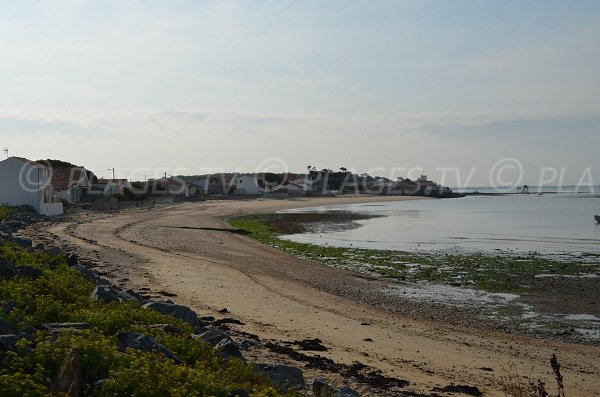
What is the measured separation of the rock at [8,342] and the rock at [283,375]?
319 centimetres

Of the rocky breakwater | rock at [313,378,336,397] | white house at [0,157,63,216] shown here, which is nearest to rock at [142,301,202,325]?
the rocky breakwater

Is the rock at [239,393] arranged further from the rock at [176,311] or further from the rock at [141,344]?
the rock at [176,311]

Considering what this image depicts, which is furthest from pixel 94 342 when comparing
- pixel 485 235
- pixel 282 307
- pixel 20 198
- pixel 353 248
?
pixel 20 198

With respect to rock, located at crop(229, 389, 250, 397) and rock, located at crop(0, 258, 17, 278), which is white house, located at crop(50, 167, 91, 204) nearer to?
rock, located at crop(0, 258, 17, 278)

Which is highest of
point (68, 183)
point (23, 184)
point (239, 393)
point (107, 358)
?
point (68, 183)

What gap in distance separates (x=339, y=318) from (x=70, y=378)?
31.3 feet

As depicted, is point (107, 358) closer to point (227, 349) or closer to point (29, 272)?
point (227, 349)

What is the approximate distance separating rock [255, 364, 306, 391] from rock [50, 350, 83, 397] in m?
2.74

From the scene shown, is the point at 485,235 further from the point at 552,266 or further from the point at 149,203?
the point at 149,203

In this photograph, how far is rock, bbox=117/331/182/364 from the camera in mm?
7137

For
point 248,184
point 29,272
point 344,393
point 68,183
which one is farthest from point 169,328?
point 248,184

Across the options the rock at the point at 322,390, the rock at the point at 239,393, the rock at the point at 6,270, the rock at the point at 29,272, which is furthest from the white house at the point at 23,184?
the rock at the point at 239,393

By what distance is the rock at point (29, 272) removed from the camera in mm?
10844

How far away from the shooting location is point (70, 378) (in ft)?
18.8
